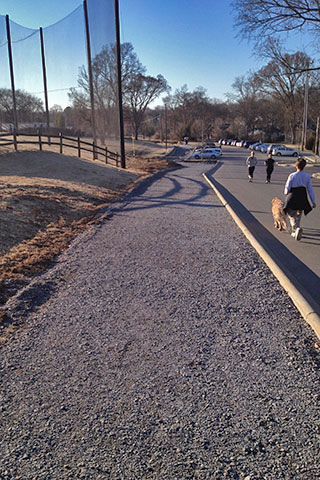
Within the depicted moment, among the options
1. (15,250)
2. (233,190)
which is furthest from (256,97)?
→ (15,250)

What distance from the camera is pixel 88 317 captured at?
4.58 m

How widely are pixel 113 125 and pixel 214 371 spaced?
84.7ft

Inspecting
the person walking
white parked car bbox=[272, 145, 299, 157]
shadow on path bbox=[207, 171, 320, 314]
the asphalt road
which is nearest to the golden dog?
the asphalt road

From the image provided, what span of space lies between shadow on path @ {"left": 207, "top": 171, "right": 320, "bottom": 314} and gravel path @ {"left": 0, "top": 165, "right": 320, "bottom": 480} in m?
0.35

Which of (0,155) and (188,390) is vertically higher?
(0,155)

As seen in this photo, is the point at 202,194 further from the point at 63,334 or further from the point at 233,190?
the point at 63,334

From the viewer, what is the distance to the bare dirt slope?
6496 mm

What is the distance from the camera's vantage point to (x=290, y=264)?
6.72m

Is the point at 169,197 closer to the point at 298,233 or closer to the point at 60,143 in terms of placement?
the point at 298,233

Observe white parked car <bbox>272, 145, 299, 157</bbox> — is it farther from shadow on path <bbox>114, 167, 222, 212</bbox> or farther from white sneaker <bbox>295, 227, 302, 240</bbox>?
white sneaker <bbox>295, 227, 302, 240</bbox>

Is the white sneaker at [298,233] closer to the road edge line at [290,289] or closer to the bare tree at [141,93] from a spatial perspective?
the road edge line at [290,289]

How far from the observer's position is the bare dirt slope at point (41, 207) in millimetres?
6496

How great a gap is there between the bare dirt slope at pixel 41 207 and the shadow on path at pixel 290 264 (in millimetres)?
3860

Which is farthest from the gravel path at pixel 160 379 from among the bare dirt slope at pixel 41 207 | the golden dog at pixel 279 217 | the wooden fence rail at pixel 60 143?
the wooden fence rail at pixel 60 143
